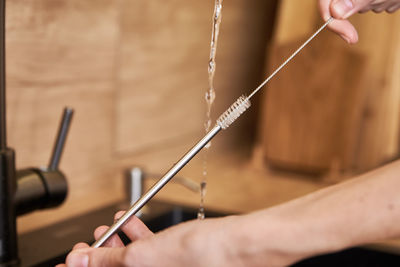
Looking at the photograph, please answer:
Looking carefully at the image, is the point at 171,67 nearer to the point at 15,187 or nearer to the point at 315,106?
the point at 315,106

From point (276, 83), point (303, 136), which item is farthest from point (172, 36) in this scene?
point (303, 136)

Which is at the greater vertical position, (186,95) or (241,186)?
(186,95)

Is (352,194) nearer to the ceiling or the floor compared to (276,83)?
nearer to the floor

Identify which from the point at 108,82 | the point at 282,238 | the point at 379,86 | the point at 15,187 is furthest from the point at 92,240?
the point at 379,86

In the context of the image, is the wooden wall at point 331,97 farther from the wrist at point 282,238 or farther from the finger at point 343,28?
the wrist at point 282,238

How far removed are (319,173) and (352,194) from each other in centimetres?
94

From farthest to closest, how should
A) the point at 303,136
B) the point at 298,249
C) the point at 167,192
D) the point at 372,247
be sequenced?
1. the point at 303,136
2. the point at 167,192
3. the point at 372,247
4. the point at 298,249

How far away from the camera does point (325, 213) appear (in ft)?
1.30

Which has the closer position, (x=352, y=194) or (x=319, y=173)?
(x=352, y=194)

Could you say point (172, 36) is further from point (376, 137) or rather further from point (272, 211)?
point (272, 211)

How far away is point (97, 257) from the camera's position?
0.44 m

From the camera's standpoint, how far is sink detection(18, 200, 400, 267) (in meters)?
0.74

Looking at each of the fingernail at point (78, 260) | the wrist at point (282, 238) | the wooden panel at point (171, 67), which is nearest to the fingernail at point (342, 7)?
the wrist at point (282, 238)

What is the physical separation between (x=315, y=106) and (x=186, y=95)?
334 millimetres
